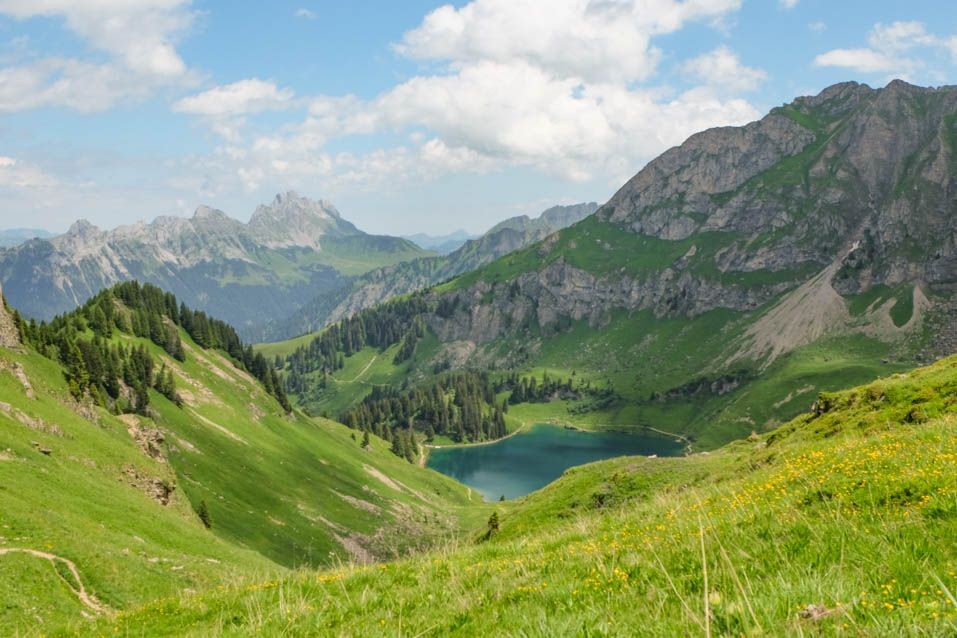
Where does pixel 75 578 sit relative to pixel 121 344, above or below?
below

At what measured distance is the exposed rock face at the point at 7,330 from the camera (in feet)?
217

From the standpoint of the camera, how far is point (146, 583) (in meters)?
35.7

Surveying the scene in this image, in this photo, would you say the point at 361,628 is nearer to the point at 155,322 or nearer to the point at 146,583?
the point at 146,583

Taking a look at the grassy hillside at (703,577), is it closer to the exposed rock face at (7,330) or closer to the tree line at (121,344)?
the exposed rock face at (7,330)

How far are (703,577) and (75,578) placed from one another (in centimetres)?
3699

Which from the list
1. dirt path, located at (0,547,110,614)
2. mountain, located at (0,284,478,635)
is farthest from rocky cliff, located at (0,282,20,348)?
dirt path, located at (0,547,110,614)

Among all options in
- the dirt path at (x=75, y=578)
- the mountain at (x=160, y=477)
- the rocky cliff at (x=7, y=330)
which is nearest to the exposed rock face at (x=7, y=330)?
the rocky cliff at (x=7, y=330)

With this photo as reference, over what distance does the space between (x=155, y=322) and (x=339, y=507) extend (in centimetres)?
6296

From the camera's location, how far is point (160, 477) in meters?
64.7

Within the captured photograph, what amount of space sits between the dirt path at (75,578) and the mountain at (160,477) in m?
0.11

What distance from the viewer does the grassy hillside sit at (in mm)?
6191

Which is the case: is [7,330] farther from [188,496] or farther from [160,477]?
[188,496]

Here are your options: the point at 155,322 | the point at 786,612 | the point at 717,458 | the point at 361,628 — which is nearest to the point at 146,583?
the point at 361,628

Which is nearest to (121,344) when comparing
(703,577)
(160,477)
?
(160,477)
